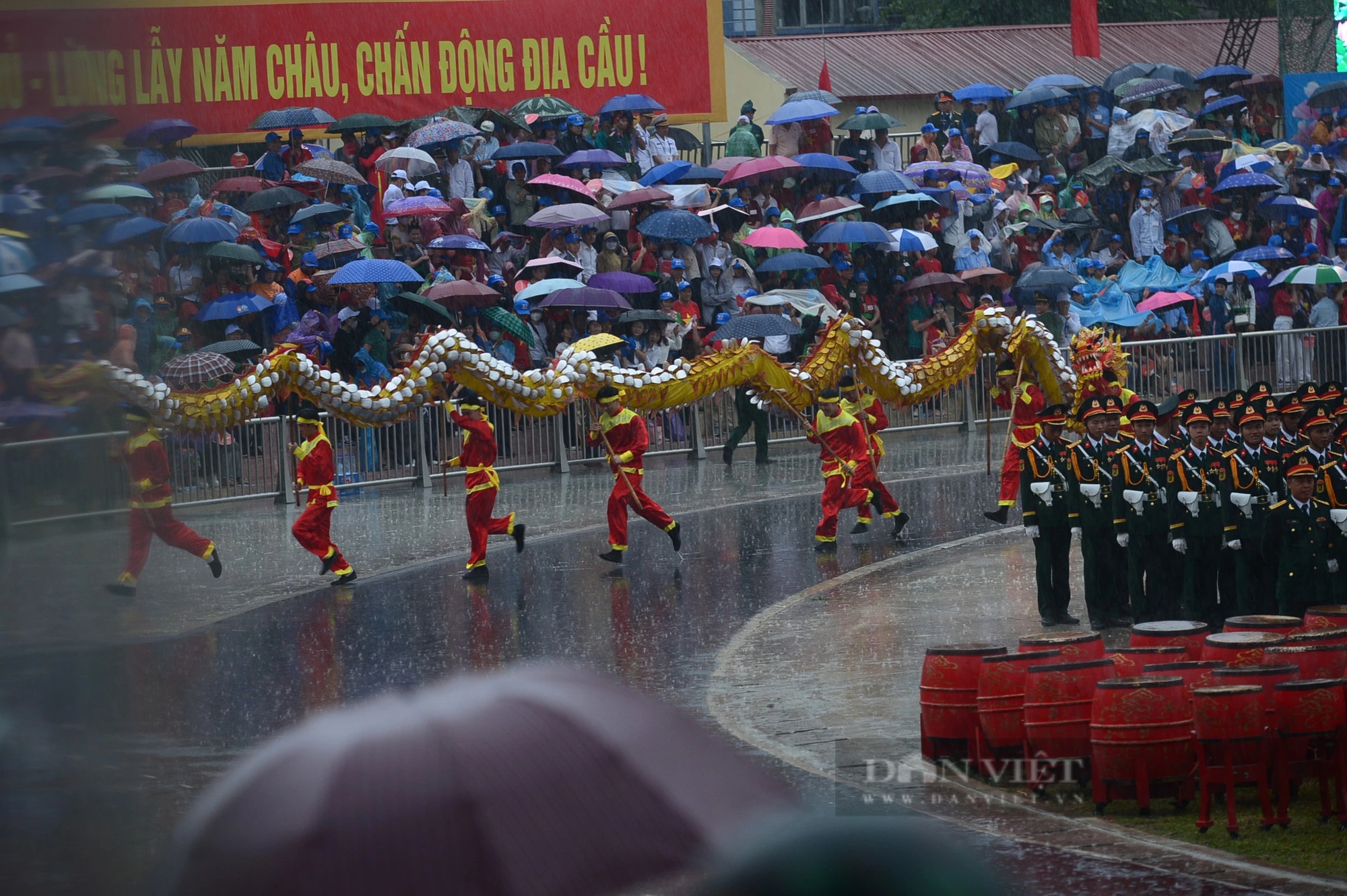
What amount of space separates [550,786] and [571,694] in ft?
0.42

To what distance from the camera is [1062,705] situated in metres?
7.41

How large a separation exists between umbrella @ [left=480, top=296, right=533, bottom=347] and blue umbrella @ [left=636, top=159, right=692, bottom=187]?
3.67m

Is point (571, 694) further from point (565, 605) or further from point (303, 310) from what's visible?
point (303, 310)

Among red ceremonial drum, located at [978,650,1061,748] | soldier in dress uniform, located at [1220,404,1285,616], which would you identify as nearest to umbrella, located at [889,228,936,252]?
soldier in dress uniform, located at [1220,404,1285,616]

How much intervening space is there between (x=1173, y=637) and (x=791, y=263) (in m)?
14.1

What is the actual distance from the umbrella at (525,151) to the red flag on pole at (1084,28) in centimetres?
1177

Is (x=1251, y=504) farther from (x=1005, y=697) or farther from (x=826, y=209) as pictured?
(x=826, y=209)

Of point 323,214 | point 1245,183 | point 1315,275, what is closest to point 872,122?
point 1245,183

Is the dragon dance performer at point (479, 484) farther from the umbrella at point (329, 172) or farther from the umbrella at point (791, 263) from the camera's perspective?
the umbrella at point (791, 263)

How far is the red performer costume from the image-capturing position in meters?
14.9

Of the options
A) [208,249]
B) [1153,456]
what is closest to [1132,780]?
[1153,456]

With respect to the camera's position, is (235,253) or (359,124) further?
(359,124)

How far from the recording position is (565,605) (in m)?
12.8

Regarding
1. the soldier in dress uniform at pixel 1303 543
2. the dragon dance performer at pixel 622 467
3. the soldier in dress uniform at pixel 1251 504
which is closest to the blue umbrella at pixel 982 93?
the dragon dance performer at pixel 622 467
